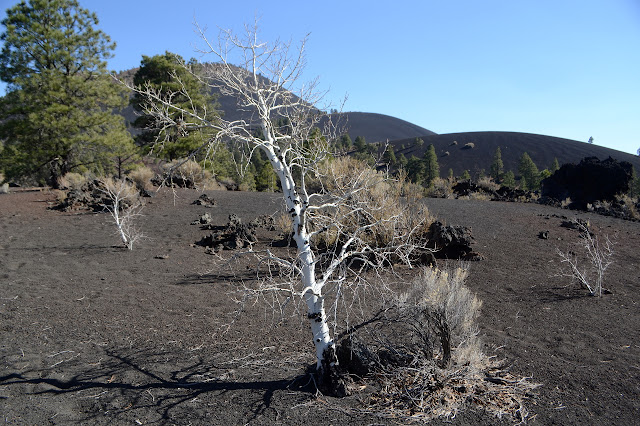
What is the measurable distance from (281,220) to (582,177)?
15.9 m

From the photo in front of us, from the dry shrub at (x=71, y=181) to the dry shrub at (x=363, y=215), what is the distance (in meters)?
10.1

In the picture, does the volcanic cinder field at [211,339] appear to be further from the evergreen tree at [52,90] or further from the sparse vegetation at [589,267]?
the evergreen tree at [52,90]

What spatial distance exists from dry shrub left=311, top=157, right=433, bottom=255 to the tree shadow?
153 centimetres

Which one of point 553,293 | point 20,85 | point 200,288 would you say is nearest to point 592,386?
point 553,293

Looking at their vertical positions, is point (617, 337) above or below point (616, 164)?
below

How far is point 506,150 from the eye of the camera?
5759 centimetres

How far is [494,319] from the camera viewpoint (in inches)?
237

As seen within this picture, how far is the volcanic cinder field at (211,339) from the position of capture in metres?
3.71

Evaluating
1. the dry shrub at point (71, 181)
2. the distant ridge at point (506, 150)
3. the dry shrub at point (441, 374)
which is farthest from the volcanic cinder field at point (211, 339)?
the distant ridge at point (506, 150)

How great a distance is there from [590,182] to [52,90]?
A: 2284cm

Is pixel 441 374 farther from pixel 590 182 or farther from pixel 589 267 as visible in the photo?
pixel 590 182

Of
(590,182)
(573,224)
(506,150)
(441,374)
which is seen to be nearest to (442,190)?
(590,182)

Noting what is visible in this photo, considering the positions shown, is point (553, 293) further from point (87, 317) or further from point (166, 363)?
point (87, 317)

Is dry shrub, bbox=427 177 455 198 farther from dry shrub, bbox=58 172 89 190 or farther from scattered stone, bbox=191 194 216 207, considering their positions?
dry shrub, bbox=58 172 89 190
